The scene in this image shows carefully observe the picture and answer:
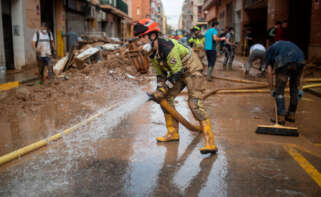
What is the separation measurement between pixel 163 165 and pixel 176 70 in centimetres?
111

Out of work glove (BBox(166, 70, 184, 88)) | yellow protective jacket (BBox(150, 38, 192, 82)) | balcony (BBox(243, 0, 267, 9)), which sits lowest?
work glove (BBox(166, 70, 184, 88))

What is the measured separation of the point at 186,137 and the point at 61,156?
181 centimetres

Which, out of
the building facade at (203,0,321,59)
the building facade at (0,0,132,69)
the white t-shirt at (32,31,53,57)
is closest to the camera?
the white t-shirt at (32,31,53,57)

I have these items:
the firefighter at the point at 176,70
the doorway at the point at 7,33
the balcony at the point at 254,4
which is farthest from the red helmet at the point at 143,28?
the balcony at the point at 254,4

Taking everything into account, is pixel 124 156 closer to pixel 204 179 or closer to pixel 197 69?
pixel 204 179

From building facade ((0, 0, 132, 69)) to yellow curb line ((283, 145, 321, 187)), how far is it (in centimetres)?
1146

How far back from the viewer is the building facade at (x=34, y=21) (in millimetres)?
12938

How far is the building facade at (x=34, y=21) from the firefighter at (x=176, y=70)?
33.2 ft

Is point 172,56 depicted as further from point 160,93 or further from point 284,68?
point 284,68

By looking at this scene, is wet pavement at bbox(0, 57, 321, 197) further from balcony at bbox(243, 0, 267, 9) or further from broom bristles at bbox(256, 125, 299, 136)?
balcony at bbox(243, 0, 267, 9)

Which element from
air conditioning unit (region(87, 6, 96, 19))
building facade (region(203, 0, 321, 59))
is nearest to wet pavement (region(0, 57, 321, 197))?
building facade (region(203, 0, 321, 59))

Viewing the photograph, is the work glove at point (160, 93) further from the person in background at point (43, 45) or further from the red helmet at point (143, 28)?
the person in background at point (43, 45)

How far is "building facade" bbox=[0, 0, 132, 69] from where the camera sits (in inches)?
509

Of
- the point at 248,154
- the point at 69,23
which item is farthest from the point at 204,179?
the point at 69,23
